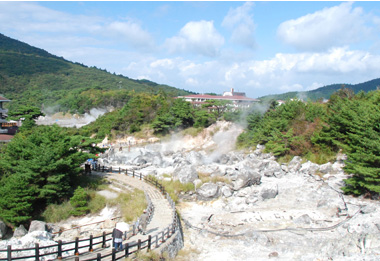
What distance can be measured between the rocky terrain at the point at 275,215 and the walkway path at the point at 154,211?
5.37 ft

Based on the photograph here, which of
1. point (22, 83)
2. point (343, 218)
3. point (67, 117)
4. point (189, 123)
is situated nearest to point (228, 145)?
point (189, 123)

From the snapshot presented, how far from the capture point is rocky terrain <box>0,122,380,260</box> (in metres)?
16.4

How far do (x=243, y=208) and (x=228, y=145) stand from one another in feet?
89.0

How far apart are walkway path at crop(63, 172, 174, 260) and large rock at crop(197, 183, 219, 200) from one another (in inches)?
144

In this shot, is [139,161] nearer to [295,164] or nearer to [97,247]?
[295,164]

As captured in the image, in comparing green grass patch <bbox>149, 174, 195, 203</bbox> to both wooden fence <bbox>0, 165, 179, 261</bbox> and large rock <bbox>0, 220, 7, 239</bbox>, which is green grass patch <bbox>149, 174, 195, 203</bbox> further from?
large rock <bbox>0, 220, 7, 239</bbox>

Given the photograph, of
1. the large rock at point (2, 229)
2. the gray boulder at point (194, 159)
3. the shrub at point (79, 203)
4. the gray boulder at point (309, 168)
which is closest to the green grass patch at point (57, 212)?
the shrub at point (79, 203)

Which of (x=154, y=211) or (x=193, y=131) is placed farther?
(x=193, y=131)

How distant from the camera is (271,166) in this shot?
3331cm

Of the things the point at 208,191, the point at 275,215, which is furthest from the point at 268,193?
the point at 208,191

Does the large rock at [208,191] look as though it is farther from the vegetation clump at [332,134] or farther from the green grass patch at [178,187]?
the vegetation clump at [332,134]

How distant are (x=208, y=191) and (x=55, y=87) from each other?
122437 mm

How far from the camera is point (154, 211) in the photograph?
19906mm

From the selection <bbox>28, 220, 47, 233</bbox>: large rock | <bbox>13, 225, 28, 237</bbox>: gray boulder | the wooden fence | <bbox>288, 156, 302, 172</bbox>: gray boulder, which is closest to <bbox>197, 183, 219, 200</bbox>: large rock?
the wooden fence
